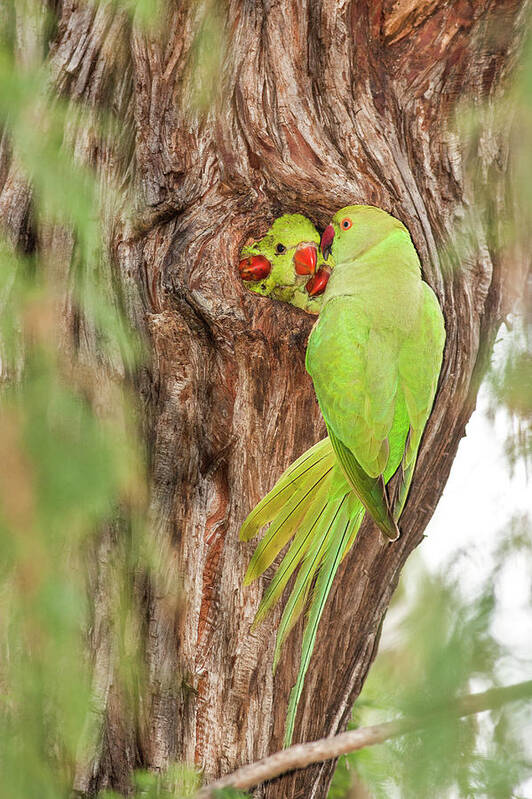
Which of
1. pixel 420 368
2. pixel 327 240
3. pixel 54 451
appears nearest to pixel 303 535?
pixel 420 368

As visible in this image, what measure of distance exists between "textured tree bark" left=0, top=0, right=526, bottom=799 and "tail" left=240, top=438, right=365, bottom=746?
0.05 m

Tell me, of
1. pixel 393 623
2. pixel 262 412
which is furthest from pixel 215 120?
pixel 393 623

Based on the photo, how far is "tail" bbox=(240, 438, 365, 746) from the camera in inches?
69.8

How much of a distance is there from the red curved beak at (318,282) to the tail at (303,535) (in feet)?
1.26

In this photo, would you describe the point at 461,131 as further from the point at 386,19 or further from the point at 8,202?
the point at 8,202

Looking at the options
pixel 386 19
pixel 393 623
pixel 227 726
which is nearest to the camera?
pixel 227 726

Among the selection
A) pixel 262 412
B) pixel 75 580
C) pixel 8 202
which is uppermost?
pixel 8 202

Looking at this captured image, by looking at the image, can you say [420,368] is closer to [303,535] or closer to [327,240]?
[327,240]

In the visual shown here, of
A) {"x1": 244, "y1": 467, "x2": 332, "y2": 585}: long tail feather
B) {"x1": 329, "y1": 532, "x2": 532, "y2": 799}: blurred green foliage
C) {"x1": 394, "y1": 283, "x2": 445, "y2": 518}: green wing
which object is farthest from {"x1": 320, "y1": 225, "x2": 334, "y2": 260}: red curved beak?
{"x1": 329, "y1": 532, "x2": 532, "y2": 799}: blurred green foliage

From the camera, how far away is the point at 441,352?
1.88 meters

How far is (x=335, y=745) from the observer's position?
1227 millimetres

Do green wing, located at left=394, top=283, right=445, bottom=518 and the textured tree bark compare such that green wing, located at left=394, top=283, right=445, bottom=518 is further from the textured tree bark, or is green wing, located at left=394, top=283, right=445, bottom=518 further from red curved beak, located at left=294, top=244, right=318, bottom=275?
red curved beak, located at left=294, top=244, right=318, bottom=275

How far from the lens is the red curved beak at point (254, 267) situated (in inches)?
68.9

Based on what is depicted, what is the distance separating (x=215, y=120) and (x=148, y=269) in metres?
0.41
